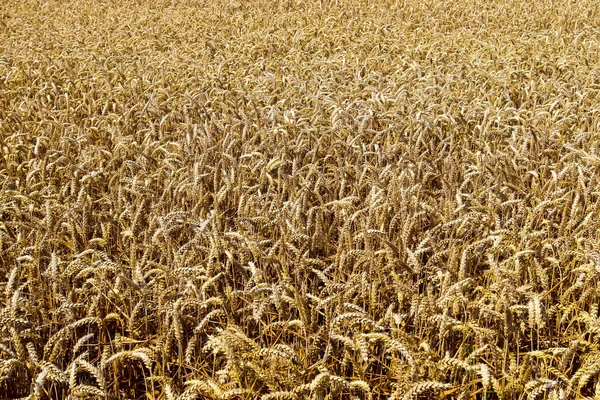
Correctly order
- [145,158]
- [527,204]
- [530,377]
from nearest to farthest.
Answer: [530,377] → [527,204] → [145,158]

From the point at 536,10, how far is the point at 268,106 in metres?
6.94

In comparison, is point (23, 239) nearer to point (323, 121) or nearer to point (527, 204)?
point (323, 121)

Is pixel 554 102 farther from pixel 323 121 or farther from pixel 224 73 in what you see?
pixel 224 73

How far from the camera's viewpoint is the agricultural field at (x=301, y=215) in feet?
8.05

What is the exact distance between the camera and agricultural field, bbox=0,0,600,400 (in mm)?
2455

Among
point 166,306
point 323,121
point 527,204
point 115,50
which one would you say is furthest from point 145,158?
point 115,50

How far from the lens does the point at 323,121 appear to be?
16.0ft

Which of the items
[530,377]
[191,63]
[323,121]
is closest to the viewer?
[530,377]

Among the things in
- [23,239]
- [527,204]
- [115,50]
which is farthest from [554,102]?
[115,50]

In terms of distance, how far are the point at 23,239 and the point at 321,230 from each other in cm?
157

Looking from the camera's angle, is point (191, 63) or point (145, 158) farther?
point (191, 63)

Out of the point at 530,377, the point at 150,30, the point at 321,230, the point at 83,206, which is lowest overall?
the point at 530,377

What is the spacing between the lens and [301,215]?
136 inches

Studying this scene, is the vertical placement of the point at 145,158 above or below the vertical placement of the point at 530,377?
above
